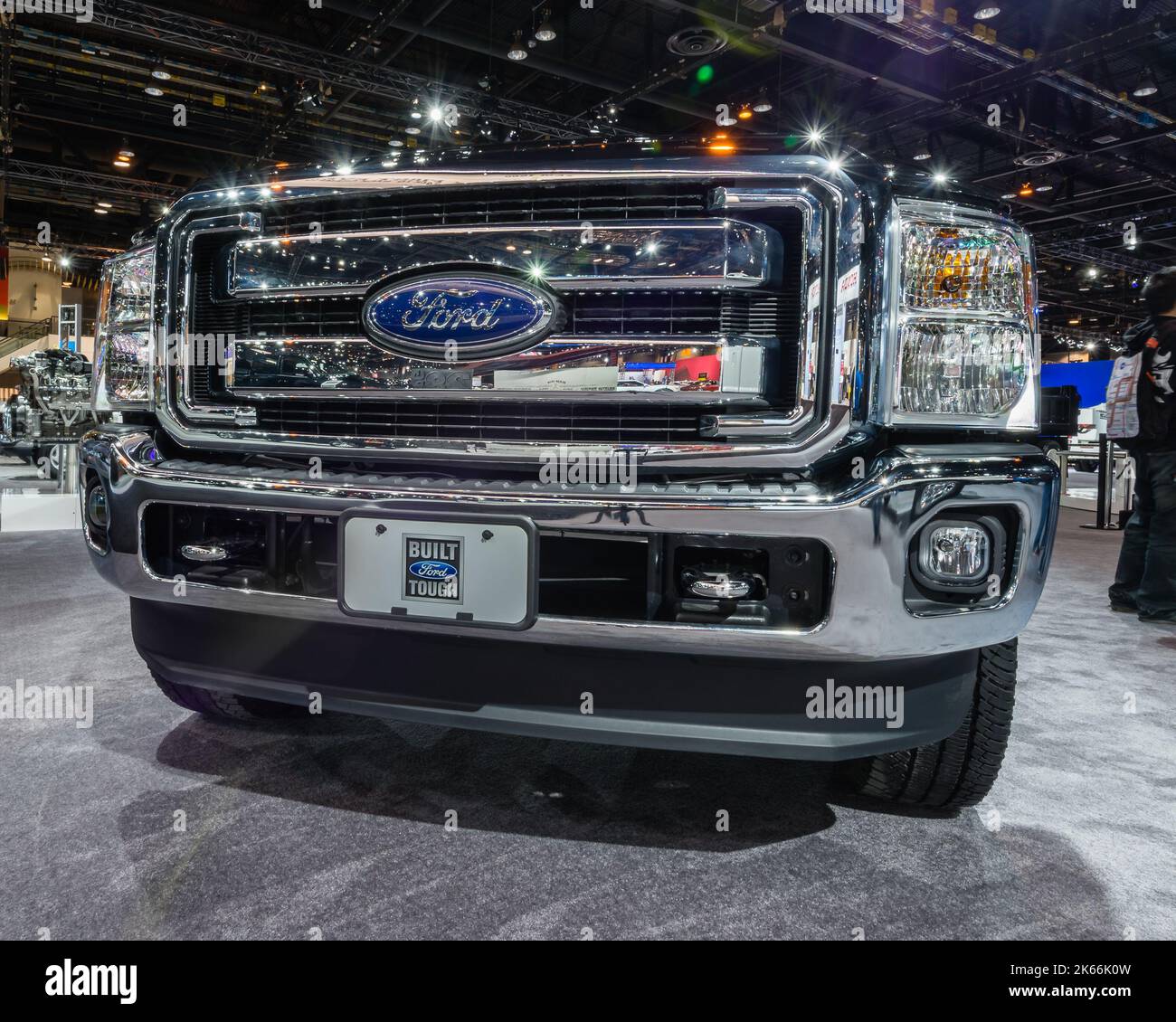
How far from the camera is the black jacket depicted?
3.66m

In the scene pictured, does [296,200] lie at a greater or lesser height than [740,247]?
greater

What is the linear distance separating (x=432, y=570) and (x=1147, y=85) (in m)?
12.1

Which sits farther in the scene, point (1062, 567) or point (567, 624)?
point (1062, 567)

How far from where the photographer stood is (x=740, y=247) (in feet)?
4.82

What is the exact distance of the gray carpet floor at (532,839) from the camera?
4.39 ft

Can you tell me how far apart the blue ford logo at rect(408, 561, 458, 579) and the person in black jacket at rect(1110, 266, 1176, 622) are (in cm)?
361

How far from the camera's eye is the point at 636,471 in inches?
58.0

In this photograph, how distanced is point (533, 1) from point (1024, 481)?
9524mm

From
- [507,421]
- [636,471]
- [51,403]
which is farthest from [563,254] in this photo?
[51,403]

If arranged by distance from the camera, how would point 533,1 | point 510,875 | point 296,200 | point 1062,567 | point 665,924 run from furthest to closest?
1. point 533,1
2. point 1062,567
3. point 296,200
4. point 510,875
5. point 665,924

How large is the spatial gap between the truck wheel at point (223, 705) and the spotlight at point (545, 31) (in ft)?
28.3

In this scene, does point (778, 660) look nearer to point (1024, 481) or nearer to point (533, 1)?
point (1024, 481)

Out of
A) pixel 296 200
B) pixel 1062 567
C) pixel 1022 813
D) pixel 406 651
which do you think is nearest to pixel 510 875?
pixel 406 651

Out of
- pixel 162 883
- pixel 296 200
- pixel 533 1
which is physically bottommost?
pixel 162 883
